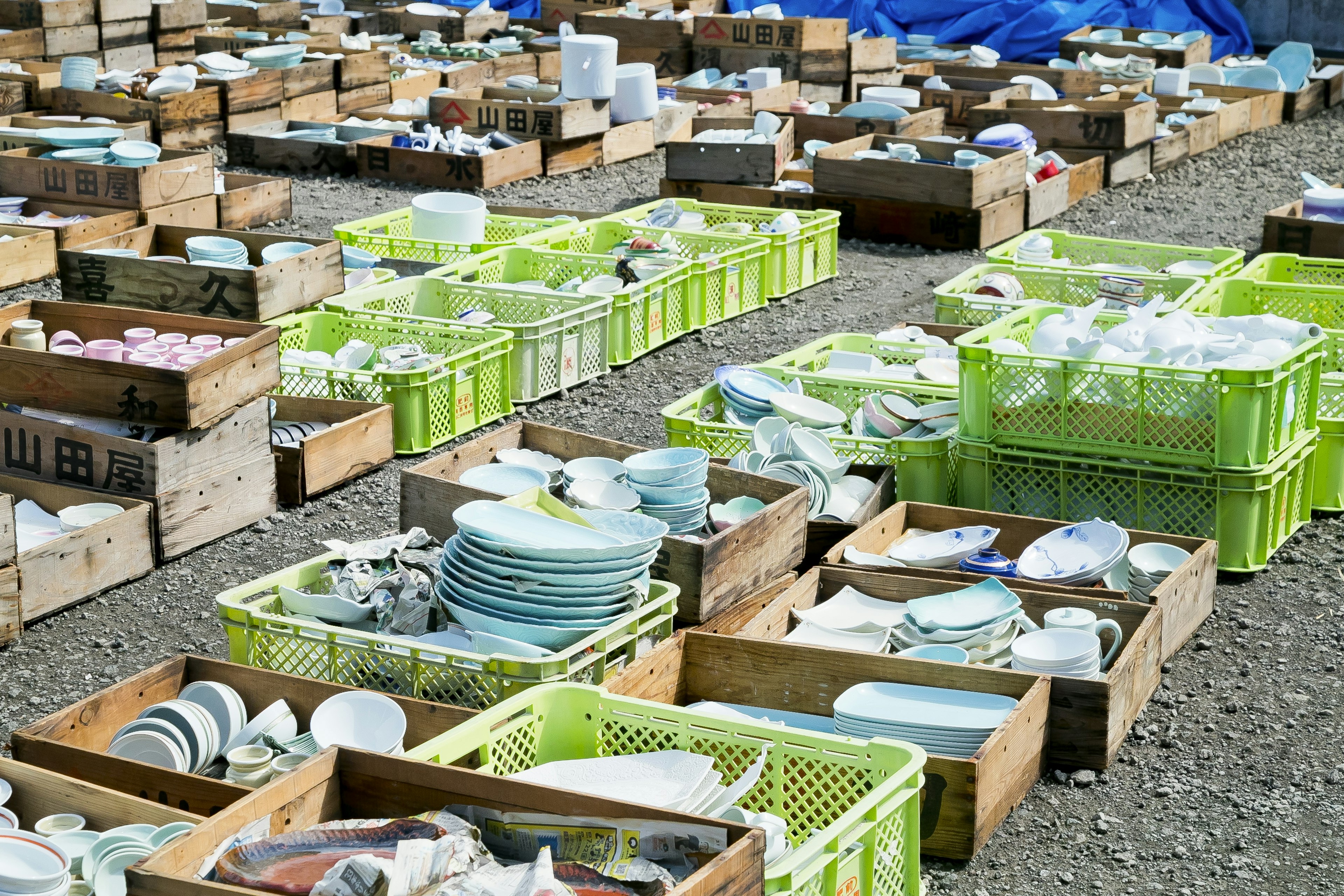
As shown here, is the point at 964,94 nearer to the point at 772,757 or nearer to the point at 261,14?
the point at 261,14

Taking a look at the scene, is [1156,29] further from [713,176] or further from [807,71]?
[713,176]

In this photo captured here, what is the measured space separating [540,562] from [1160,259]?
5.58 meters

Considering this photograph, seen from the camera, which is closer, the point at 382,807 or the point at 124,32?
the point at 382,807

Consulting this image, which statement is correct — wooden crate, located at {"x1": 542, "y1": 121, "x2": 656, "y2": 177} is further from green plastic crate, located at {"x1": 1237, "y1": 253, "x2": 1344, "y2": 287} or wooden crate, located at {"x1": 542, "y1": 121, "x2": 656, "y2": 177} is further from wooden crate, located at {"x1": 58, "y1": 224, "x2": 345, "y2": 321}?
green plastic crate, located at {"x1": 1237, "y1": 253, "x2": 1344, "y2": 287}

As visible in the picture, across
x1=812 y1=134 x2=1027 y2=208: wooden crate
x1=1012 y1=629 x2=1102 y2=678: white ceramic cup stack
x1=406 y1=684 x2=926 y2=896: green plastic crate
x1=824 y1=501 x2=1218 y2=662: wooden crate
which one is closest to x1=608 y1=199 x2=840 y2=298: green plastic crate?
x1=812 y1=134 x2=1027 y2=208: wooden crate

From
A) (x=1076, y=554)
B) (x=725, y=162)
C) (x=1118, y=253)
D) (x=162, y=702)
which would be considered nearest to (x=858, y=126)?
(x=725, y=162)

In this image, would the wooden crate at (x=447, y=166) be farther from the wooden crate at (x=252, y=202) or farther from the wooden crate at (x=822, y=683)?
the wooden crate at (x=822, y=683)

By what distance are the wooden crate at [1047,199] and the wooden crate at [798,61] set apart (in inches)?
172

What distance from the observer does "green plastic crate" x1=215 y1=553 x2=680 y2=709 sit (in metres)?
4.12

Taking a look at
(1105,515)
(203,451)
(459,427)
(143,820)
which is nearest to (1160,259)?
(1105,515)

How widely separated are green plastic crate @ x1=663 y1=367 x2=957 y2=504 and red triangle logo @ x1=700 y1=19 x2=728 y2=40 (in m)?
11.0

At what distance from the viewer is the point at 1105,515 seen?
19.1 feet

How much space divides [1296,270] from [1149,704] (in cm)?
427

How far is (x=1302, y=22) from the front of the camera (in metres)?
20.3
